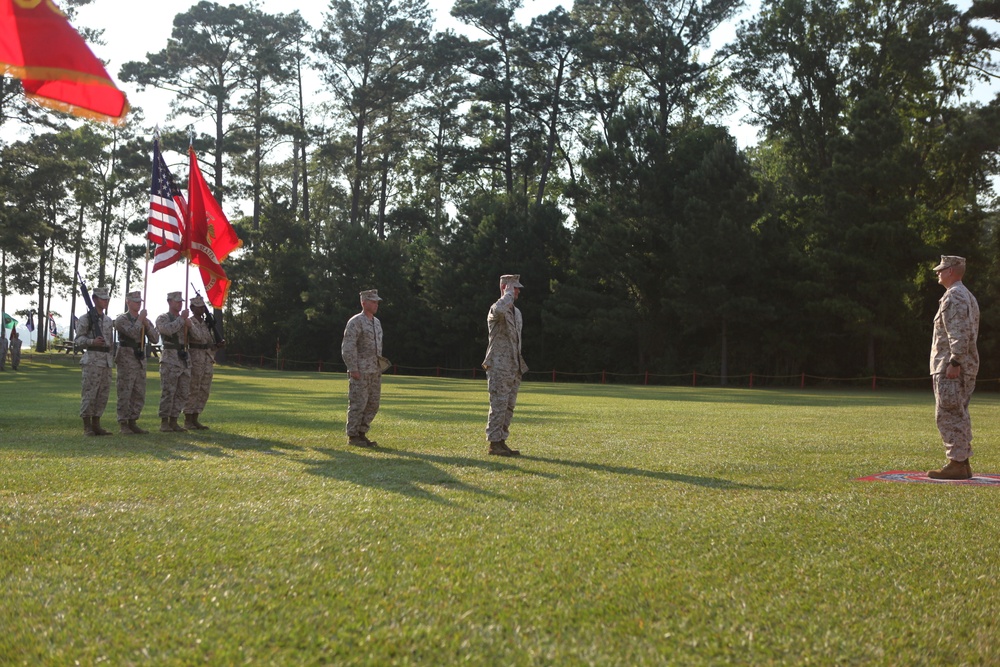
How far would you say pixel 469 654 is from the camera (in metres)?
3.48

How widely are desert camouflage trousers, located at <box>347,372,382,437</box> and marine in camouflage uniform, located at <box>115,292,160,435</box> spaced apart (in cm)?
332

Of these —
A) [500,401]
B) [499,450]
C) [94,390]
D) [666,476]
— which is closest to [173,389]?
[94,390]

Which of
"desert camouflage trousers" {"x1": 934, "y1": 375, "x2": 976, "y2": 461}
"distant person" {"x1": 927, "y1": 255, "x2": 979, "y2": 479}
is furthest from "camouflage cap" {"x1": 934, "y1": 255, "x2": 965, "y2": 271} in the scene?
"desert camouflage trousers" {"x1": 934, "y1": 375, "x2": 976, "y2": 461}

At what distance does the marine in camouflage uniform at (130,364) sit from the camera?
12297mm

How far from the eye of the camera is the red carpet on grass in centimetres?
796

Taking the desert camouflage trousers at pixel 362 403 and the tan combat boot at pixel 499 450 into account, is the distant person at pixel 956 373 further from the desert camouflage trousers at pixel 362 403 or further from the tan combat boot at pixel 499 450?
the desert camouflage trousers at pixel 362 403

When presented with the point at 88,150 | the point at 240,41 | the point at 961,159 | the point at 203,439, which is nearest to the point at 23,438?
the point at 203,439

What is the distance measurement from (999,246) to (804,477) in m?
37.4

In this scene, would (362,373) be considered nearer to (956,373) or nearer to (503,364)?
(503,364)

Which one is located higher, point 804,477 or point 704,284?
point 704,284

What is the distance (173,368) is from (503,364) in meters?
5.23

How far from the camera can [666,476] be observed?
27.4 feet

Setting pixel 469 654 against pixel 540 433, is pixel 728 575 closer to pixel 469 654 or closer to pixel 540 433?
pixel 469 654

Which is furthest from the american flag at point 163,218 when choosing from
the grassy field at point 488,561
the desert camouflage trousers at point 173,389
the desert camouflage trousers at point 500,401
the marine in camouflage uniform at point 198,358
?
the desert camouflage trousers at point 500,401
